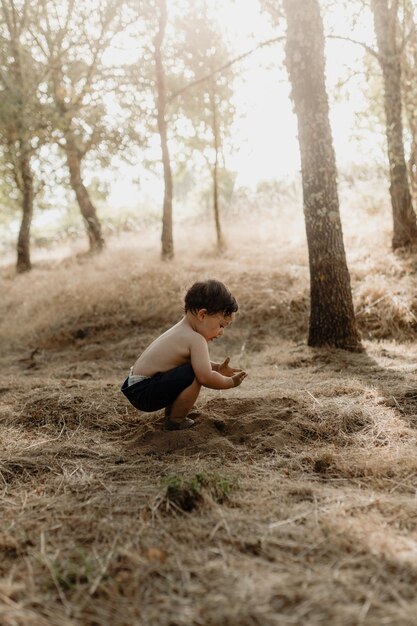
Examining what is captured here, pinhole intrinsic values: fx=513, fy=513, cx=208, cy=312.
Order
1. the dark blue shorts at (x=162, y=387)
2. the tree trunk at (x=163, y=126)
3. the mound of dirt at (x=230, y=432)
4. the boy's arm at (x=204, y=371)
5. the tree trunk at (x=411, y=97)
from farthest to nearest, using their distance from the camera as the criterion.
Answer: the tree trunk at (x=163, y=126)
the tree trunk at (x=411, y=97)
the dark blue shorts at (x=162, y=387)
the boy's arm at (x=204, y=371)
the mound of dirt at (x=230, y=432)

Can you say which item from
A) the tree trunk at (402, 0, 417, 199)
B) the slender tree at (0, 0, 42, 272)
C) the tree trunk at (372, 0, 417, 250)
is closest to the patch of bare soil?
the tree trunk at (372, 0, 417, 250)

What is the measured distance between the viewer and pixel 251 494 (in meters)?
2.50

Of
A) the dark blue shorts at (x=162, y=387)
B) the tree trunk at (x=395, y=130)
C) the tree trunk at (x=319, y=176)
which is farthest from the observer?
the tree trunk at (x=395, y=130)

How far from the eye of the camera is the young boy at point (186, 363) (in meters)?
3.48

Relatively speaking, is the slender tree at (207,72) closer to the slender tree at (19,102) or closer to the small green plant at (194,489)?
the slender tree at (19,102)

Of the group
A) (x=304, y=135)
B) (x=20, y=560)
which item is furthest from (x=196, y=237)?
(x=20, y=560)

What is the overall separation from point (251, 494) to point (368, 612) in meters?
0.98

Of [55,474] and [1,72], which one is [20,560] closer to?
[55,474]

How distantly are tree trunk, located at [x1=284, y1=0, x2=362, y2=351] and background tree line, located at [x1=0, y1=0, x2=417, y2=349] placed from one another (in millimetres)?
12

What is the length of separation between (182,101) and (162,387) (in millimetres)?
11615

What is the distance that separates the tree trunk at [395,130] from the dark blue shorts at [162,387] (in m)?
6.62

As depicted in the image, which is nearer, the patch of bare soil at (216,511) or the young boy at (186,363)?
the patch of bare soil at (216,511)

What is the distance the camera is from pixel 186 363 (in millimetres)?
3604

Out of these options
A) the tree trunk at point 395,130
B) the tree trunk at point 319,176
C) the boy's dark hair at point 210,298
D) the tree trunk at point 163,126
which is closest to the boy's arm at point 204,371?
the boy's dark hair at point 210,298
